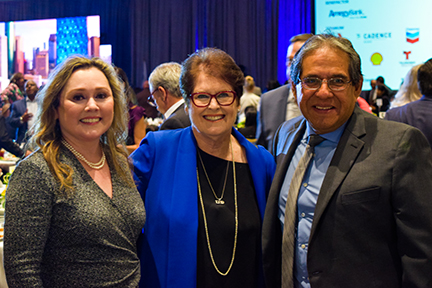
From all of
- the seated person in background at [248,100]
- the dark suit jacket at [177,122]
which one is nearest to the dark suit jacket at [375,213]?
the dark suit jacket at [177,122]

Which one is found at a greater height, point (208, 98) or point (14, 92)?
point (14, 92)

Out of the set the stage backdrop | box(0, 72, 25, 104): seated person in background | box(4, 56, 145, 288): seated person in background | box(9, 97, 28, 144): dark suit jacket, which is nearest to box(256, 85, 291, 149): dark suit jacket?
box(4, 56, 145, 288): seated person in background

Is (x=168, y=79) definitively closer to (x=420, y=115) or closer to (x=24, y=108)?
(x=420, y=115)

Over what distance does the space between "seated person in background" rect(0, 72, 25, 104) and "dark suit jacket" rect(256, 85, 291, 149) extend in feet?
15.8

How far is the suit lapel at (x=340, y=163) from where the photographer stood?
1.38 m

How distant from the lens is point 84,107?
4.61ft

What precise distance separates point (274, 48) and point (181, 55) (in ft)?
7.94

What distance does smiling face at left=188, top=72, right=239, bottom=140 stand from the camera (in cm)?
173

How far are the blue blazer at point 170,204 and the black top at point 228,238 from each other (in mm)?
56

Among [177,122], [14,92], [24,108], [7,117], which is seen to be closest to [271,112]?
[177,122]

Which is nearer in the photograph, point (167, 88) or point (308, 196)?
point (308, 196)

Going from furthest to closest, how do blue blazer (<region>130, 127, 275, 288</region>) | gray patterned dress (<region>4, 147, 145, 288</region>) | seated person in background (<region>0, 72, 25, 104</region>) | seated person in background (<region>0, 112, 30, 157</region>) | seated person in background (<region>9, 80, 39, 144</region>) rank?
seated person in background (<region>0, 72, 25, 104</region>), seated person in background (<region>9, 80, 39, 144</region>), seated person in background (<region>0, 112, 30, 157</region>), blue blazer (<region>130, 127, 275, 288</region>), gray patterned dress (<region>4, 147, 145, 288</region>)

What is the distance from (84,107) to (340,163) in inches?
38.7

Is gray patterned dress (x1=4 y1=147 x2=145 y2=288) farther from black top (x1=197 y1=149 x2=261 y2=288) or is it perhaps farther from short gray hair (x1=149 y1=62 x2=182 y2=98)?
short gray hair (x1=149 y1=62 x2=182 y2=98)
